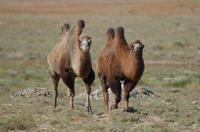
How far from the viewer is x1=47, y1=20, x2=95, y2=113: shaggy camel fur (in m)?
13.8

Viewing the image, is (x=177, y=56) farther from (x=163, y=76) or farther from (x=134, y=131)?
(x=134, y=131)

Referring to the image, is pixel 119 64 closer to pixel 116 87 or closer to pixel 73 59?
pixel 116 87

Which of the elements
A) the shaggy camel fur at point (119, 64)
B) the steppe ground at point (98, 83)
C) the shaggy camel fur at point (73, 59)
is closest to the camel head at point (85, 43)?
the shaggy camel fur at point (73, 59)

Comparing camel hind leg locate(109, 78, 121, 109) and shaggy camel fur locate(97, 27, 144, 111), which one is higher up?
shaggy camel fur locate(97, 27, 144, 111)

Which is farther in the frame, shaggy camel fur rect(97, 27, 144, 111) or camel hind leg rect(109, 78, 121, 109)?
camel hind leg rect(109, 78, 121, 109)

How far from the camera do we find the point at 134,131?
12.7 meters

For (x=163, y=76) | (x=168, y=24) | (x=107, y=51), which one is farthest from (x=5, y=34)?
(x=107, y=51)

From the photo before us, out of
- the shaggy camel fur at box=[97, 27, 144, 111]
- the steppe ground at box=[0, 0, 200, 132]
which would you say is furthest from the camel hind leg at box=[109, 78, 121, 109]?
the steppe ground at box=[0, 0, 200, 132]

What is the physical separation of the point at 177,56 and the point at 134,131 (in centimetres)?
2700

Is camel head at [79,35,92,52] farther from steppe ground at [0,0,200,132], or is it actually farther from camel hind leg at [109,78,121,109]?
steppe ground at [0,0,200,132]

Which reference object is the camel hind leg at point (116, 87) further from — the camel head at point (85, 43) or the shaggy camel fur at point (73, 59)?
the camel head at point (85, 43)

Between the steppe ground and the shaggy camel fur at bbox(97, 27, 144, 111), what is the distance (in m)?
0.63

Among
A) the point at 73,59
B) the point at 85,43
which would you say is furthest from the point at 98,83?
the point at 85,43

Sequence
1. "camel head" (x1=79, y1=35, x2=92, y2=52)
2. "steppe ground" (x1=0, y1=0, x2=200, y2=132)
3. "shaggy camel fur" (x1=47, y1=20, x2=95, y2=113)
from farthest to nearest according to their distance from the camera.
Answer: "shaggy camel fur" (x1=47, y1=20, x2=95, y2=113), "camel head" (x1=79, y1=35, x2=92, y2=52), "steppe ground" (x1=0, y1=0, x2=200, y2=132)
